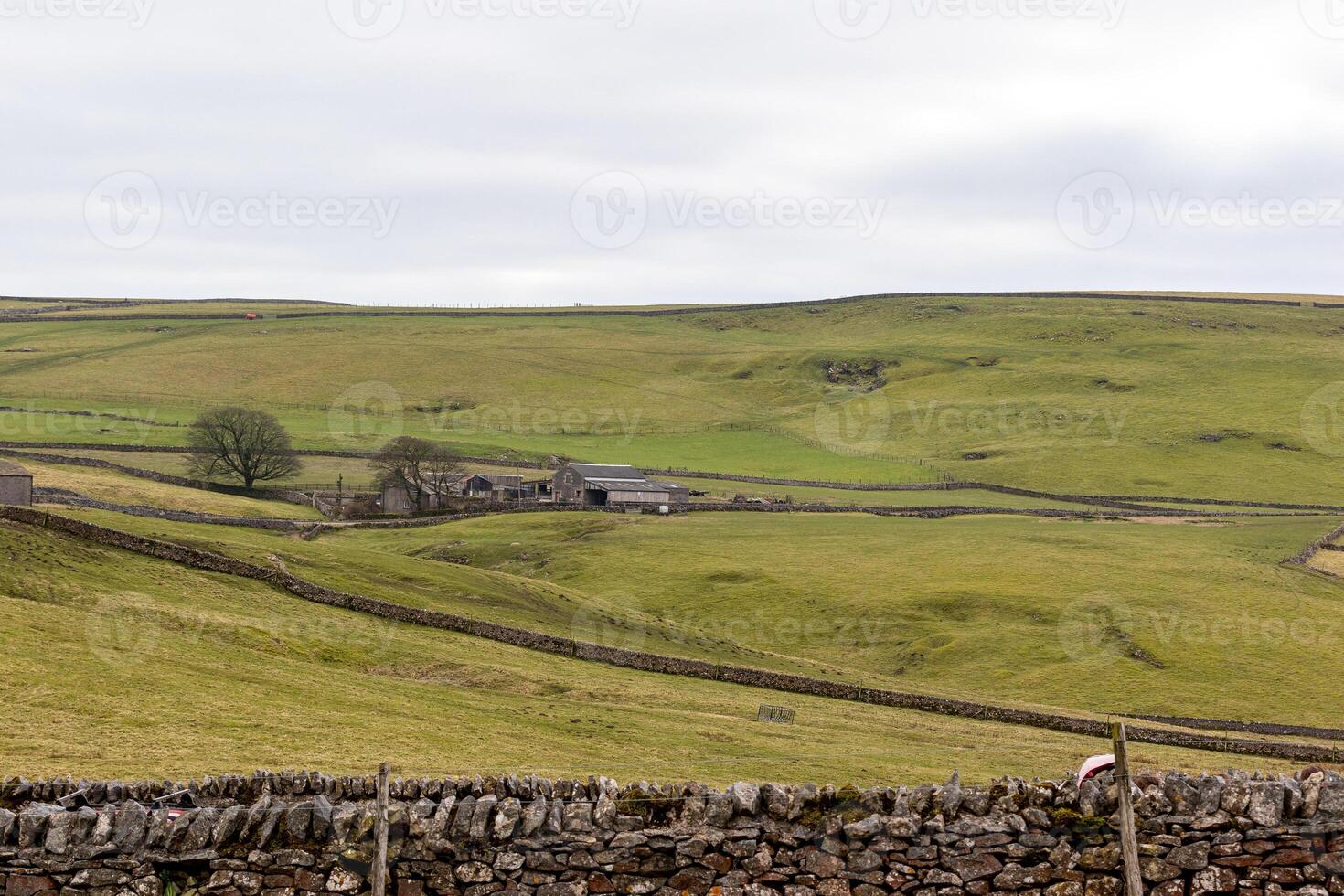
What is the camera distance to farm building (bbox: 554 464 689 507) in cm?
11812

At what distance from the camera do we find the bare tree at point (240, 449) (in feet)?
396

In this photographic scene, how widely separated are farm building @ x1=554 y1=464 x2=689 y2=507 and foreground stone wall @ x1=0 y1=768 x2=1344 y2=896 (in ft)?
344

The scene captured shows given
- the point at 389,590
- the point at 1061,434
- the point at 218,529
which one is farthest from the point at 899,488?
the point at 389,590

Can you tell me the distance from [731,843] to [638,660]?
39.9 metres

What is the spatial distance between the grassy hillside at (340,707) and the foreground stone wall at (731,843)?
10.1 metres

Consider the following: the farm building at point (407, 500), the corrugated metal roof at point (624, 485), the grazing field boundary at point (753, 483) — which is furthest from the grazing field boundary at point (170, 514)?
the corrugated metal roof at point (624, 485)

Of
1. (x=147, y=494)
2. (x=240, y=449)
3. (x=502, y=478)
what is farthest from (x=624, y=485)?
(x=147, y=494)

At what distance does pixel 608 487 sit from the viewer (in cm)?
11988

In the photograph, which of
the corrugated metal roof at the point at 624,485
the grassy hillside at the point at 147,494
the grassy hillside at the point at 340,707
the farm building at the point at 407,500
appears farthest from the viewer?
the corrugated metal roof at the point at 624,485

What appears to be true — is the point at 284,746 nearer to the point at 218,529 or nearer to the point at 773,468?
the point at 218,529

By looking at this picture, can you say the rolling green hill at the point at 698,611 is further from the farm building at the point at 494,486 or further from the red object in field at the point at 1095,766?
the red object in field at the point at 1095,766

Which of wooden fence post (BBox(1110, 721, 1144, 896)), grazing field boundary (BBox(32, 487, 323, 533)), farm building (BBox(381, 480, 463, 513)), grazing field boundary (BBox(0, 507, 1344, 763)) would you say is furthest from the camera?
farm building (BBox(381, 480, 463, 513))

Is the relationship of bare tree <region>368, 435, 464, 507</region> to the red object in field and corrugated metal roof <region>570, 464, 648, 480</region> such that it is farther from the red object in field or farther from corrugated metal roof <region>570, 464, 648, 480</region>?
the red object in field

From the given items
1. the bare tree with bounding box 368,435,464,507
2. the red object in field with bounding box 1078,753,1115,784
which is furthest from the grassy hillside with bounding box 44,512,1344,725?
the red object in field with bounding box 1078,753,1115,784
